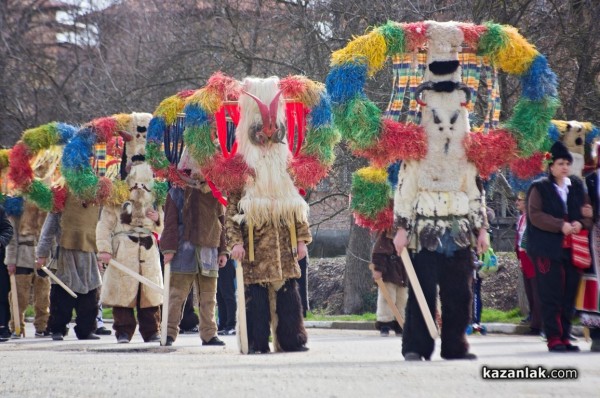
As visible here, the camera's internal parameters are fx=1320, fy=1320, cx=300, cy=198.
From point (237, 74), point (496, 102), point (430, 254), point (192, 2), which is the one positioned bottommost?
point (430, 254)

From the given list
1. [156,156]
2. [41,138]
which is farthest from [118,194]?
[41,138]

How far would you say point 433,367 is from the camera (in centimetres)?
936

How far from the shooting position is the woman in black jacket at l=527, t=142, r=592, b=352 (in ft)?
39.2

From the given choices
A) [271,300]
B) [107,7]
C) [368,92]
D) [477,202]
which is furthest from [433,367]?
[107,7]

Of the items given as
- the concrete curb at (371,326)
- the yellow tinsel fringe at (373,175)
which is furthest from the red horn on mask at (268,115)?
the concrete curb at (371,326)

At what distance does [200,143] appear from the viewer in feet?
40.5

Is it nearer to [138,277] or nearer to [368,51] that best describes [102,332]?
[138,277]

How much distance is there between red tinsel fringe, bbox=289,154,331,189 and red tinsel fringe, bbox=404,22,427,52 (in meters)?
1.57

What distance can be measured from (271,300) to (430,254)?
6.27 feet

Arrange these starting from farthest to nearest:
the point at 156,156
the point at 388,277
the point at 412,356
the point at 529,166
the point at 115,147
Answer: the point at 388,277, the point at 115,147, the point at 156,156, the point at 529,166, the point at 412,356

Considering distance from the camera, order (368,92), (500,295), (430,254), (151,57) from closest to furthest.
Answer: (430,254), (368,92), (500,295), (151,57)

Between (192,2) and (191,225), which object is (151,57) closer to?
(192,2)

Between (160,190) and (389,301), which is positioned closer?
(160,190)

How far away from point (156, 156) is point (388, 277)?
3.62m
